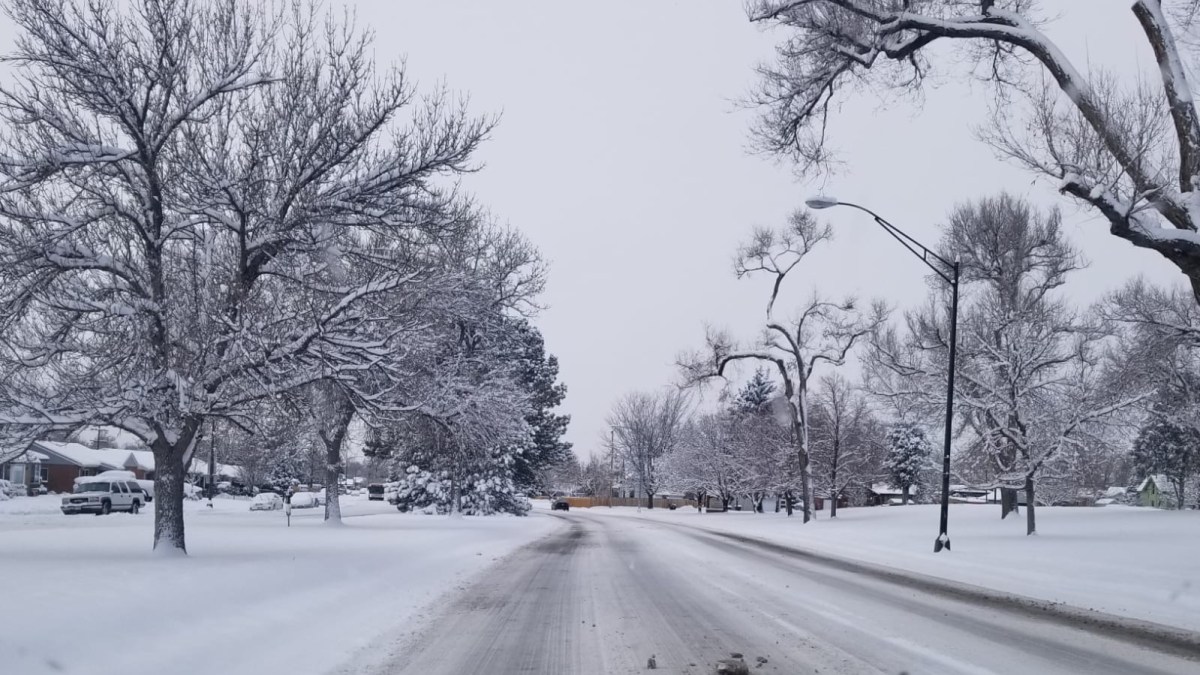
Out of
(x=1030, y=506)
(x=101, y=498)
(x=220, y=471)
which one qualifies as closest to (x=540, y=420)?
(x=101, y=498)

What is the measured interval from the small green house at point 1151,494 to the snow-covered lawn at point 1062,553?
21.6m

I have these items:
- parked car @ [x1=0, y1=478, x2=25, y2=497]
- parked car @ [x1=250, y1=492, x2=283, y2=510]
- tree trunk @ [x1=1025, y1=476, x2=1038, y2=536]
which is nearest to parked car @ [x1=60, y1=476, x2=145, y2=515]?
parked car @ [x1=250, y1=492, x2=283, y2=510]

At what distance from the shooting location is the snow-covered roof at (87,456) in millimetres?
69750

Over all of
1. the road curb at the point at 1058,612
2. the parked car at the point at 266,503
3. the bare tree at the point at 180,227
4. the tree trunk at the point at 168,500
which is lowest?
the parked car at the point at 266,503

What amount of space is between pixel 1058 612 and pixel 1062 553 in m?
9.49

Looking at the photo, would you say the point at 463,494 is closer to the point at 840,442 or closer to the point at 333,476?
the point at 333,476

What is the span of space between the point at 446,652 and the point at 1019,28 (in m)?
12.3

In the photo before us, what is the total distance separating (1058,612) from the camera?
11.9 meters

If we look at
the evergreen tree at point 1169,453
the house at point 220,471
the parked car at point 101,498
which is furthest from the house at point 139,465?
the evergreen tree at point 1169,453

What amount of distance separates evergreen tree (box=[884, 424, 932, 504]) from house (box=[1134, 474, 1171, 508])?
18.0m

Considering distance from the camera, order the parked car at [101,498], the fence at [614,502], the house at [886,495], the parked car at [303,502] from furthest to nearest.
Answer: the fence at [614,502]
the house at [886,495]
the parked car at [303,502]
the parked car at [101,498]

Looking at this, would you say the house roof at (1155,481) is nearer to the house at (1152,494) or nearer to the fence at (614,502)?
the house at (1152,494)

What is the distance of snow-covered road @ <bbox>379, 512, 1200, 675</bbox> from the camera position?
800 cm

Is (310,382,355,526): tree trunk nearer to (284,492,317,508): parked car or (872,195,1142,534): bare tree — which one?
(872,195,1142,534): bare tree
